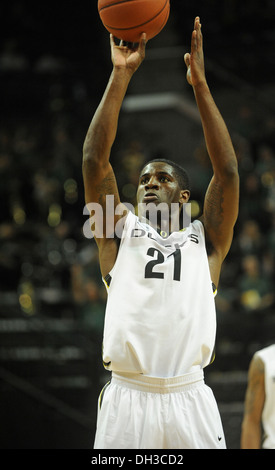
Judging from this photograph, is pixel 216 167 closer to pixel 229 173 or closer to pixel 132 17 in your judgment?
pixel 229 173

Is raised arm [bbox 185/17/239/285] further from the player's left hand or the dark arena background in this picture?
the dark arena background

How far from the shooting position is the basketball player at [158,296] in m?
3.16

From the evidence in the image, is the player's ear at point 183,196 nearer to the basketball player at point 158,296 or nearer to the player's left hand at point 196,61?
the basketball player at point 158,296

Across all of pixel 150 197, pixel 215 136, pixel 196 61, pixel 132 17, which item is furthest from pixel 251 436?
pixel 132 17

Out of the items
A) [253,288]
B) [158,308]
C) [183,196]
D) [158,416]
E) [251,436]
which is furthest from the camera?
[253,288]

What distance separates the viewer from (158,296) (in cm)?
327

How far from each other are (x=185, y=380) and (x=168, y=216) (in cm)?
95

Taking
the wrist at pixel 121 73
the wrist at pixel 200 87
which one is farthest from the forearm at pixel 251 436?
the wrist at pixel 121 73

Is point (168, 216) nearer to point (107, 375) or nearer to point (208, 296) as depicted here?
point (208, 296)

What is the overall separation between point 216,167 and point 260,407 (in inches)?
70.3

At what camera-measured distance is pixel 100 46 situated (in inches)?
526

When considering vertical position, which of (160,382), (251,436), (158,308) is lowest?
(251,436)

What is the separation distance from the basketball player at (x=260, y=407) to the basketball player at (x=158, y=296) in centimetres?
108

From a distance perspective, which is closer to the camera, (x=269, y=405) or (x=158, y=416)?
(x=158, y=416)
